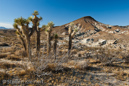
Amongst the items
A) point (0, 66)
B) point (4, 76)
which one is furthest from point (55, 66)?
point (0, 66)

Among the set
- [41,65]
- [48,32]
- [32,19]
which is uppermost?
[32,19]

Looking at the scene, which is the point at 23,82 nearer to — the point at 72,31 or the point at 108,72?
the point at 108,72

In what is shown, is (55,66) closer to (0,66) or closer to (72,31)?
(0,66)

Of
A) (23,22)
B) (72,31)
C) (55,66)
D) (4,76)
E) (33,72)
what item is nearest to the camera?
(4,76)

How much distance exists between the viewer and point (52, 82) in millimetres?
3934

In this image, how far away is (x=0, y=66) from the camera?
5.43 m

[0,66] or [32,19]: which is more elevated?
[32,19]

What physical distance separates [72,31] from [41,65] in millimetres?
7345

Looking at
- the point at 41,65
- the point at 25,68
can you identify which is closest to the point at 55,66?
the point at 41,65

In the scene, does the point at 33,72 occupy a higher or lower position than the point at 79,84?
→ higher

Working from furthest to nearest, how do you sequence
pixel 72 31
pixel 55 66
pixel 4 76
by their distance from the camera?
pixel 72 31 → pixel 55 66 → pixel 4 76

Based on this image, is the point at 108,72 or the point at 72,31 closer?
the point at 108,72

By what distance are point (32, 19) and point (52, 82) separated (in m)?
7.46

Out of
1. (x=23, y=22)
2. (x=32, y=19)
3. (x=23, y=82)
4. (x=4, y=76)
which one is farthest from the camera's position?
(x=32, y=19)
